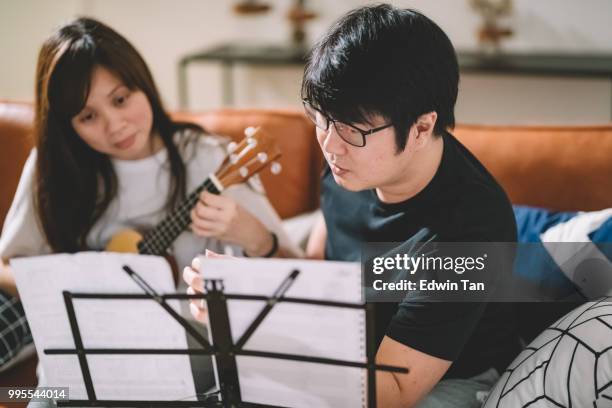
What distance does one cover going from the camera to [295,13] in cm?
296

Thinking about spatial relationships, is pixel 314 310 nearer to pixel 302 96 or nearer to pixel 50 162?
pixel 302 96

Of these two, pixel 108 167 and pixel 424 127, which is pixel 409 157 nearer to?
pixel 424 127

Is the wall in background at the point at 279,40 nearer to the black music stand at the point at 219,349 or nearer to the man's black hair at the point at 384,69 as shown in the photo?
the man's black hair at the point at 384,69

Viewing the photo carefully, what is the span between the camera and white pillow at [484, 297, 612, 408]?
921 mm

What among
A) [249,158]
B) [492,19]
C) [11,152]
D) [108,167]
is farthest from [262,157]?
[492,19]

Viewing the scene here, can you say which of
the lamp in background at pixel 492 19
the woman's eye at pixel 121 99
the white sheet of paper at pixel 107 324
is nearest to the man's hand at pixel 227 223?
the woman's eye at pixel 121 99

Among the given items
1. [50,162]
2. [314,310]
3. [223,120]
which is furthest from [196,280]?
[223,120]

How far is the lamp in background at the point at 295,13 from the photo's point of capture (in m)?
2.96

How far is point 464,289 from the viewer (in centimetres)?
99

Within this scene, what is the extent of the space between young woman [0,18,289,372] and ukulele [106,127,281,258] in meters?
0.04

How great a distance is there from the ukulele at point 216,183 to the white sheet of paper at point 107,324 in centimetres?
45

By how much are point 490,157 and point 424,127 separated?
1.92 ft

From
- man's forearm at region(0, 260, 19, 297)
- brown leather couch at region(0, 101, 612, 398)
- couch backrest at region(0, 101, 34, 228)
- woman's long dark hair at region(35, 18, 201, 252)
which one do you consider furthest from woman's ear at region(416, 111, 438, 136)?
couch backrest at region(0, 101, 34, 228)

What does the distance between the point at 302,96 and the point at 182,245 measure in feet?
2.08
